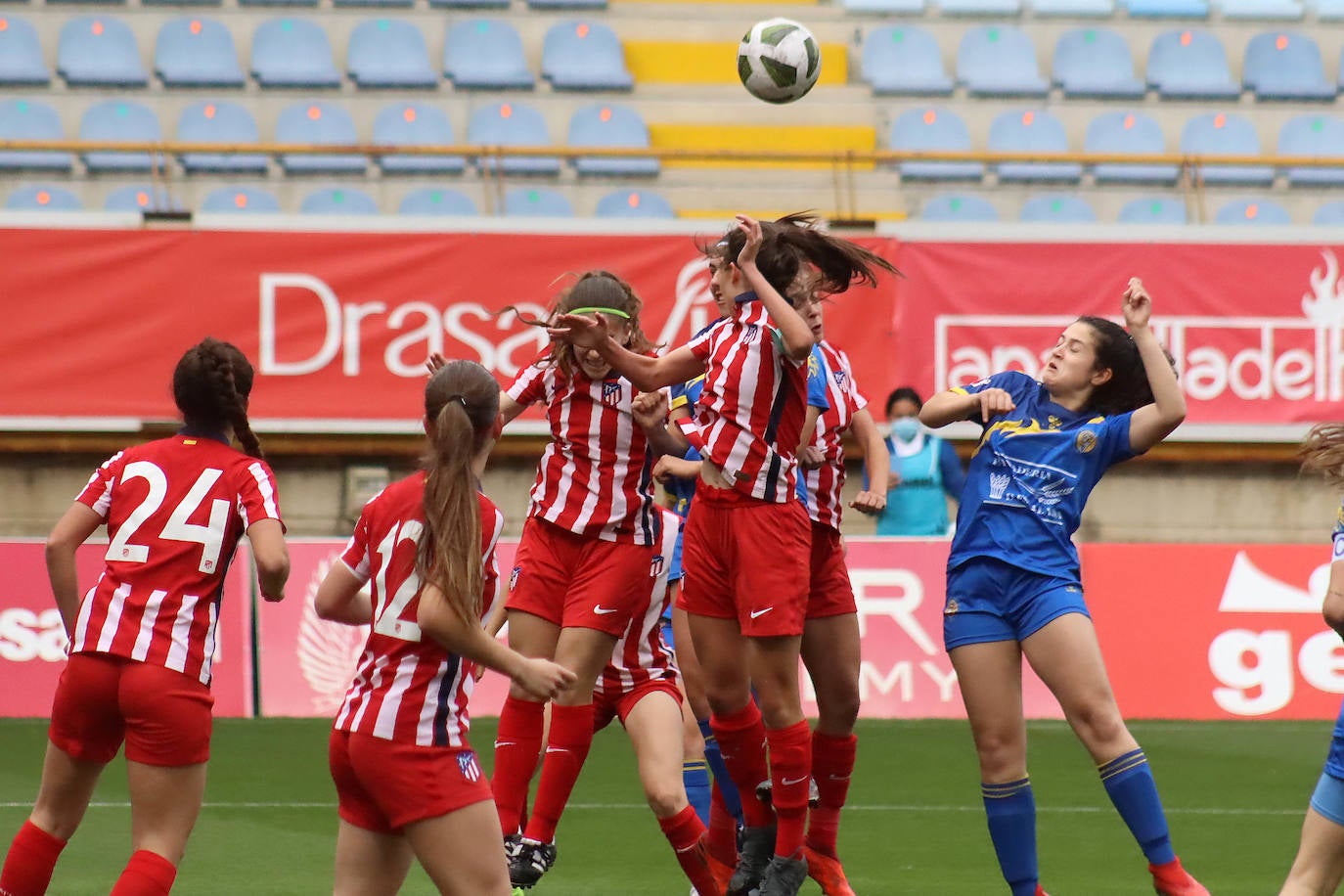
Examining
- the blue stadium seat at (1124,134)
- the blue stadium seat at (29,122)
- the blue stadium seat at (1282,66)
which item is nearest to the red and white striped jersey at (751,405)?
the blue stadium seat at (29,122)

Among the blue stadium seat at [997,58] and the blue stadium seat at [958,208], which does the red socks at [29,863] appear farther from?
the blue stadium seat at [997,58]

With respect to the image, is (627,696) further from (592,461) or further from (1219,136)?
(1219,136)

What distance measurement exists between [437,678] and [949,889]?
2.98 metres

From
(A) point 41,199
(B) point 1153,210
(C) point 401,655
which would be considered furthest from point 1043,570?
(A) point 41,199

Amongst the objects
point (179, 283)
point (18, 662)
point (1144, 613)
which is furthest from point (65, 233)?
point (1144, 613)

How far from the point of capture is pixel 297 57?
55.1 feet

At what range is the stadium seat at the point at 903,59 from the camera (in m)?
17.4

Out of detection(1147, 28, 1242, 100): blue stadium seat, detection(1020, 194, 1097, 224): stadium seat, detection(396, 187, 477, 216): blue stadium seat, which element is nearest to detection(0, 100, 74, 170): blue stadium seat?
detection(396, 187, 477, 216): blue stadium seat

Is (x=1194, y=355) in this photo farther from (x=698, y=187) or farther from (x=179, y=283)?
(x=179, y=283)

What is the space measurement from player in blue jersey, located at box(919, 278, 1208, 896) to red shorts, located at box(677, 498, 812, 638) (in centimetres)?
49

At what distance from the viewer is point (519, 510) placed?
13258 mm

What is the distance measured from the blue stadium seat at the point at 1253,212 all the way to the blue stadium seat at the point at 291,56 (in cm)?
853

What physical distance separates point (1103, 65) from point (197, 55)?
9149mm

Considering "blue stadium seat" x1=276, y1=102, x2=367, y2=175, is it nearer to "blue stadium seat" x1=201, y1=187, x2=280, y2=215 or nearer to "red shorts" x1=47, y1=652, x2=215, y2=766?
"blue stadium seat" x1=201, y1=187, x2=280, y2=215
